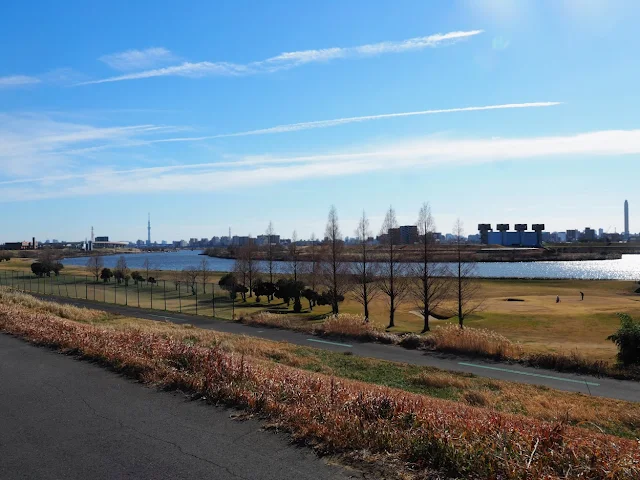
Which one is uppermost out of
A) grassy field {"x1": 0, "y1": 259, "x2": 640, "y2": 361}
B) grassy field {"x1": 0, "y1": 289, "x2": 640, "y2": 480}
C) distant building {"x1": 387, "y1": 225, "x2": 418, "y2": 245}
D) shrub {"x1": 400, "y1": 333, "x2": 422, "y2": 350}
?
distant building {"x1": 387, "y1": 225, "x2": 418, "y2": 245}

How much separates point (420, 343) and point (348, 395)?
1708cm

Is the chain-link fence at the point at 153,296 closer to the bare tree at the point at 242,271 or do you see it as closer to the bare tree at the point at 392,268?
the bare tree at the point at 242,271

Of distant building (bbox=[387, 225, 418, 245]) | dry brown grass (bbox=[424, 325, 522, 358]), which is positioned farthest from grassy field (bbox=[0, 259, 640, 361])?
distant building (bbox=[387, 225, 418, 245])

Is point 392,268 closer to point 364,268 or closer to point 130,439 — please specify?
point 364,268

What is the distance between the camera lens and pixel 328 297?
143ft

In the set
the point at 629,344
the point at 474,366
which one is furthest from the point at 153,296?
the point at 629,344

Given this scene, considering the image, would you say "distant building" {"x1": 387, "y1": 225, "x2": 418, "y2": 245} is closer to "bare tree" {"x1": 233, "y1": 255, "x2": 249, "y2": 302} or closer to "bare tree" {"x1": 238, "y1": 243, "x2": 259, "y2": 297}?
"bare tree" {"x1": 238, "y1": 243, "x2": 259, "y2": 297}

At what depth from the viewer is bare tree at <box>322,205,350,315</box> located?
136ft

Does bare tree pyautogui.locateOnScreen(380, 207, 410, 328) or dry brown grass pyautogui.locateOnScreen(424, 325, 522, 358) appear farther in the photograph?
bare tree pyautogui.locateOnScreen(380, 207, 410, 328)

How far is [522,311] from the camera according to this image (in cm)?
4388

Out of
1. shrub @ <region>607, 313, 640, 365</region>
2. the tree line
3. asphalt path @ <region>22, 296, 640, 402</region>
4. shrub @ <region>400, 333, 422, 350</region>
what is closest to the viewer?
asphalt path @ <region>22, 296, 640, 402</region>

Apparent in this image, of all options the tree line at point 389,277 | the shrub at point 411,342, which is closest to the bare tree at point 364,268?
the tree line at point 389,277

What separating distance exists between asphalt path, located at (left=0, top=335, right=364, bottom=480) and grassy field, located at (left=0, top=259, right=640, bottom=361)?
18.2 metres

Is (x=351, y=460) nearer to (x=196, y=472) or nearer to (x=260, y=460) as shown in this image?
(x=260, y=460)
